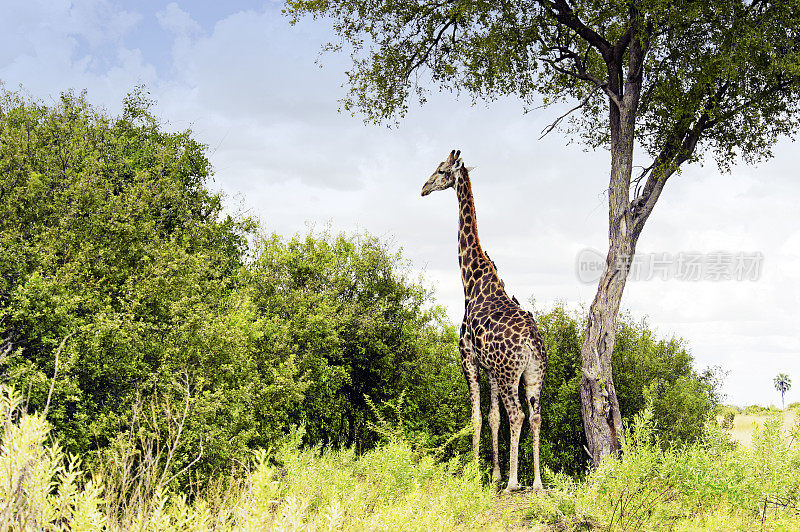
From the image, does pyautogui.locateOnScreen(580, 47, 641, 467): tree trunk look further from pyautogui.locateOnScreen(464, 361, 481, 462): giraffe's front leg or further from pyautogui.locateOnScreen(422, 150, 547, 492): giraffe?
pyautogui.locateOnScreen(464, 361, 481, 462): giraffe's front leg

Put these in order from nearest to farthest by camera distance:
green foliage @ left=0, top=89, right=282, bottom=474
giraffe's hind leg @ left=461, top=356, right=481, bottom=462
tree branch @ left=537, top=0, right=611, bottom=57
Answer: green foliage @ left=0, top=89, right=282, bottom=474
giraffe's hind leg @ left=461, top=356, right=481, bottom=462
tree branch @ left=537, top=0, right=611, bottom=57

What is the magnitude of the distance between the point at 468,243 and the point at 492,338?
213 cm

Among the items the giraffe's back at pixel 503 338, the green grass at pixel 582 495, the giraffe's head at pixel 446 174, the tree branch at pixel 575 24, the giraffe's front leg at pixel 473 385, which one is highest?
the tree branch at pixel 575 24

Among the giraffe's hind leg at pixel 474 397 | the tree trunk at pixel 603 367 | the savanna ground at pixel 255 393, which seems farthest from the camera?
the tree trunk at pixel 603 367

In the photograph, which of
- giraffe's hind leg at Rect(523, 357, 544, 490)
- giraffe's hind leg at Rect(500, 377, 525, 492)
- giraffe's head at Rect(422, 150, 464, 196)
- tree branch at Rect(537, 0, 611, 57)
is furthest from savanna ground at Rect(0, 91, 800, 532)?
tree branch at Rect(537, 0, 611, 57)

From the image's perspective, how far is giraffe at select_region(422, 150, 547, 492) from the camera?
10453 millimetres

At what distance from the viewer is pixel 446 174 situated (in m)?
12.0

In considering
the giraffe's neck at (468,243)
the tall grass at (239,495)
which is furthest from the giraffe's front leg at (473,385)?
the tall grass at (239,495)

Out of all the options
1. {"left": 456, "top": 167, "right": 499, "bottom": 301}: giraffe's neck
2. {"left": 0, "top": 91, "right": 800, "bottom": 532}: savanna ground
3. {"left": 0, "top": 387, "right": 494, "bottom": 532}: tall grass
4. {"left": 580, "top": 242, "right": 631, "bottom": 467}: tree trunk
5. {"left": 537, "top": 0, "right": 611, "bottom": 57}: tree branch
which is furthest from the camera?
{"left": 537, "top": 0, "right": 611, "bottom": 57}: tree branch

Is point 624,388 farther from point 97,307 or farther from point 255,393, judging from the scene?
point 97,307

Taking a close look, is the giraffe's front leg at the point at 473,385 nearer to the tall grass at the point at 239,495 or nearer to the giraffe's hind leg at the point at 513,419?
the giraffe's hind leg at the point at 513,419

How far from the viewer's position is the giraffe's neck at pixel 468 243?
1173 centimetres

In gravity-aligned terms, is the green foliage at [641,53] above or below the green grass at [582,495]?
above

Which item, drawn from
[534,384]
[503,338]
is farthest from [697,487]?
[503,338]
